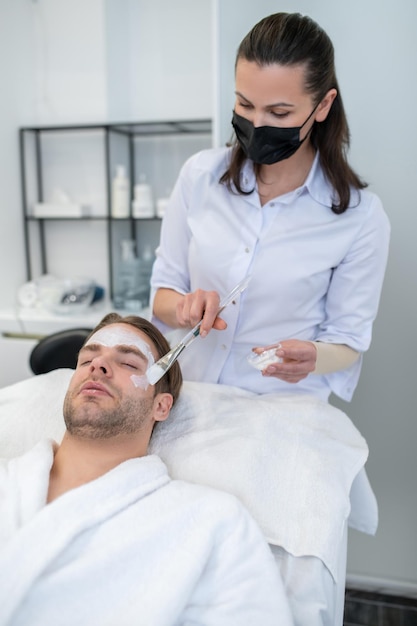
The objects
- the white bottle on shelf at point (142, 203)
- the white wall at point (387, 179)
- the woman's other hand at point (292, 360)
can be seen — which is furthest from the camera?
the white bottle on shelf at point (142, 203)

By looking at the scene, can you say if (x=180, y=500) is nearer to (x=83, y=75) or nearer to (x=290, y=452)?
(x=290, y=452)

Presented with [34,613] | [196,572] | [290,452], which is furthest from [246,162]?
[34,613]

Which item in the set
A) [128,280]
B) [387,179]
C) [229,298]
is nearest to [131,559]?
[229,298]

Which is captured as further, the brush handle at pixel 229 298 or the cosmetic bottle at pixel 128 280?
the cosmetic bottle at pixel 128 280

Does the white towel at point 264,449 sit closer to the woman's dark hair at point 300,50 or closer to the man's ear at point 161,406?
the man's ear at point 161,406

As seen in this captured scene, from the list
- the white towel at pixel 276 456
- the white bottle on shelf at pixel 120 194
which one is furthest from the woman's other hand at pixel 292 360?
the white bottle on shelf at pixel 120 194

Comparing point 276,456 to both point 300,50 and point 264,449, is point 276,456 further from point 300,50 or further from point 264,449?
point 300,50

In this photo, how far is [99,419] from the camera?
41.1 inches

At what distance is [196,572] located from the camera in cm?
83

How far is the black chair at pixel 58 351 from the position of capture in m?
1.51

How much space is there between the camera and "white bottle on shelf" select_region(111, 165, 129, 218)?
2.40 meters

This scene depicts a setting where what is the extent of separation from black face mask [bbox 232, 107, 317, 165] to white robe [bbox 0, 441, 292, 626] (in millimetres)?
635

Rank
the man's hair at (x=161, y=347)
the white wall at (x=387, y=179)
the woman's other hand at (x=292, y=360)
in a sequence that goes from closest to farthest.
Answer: the woman's other hand at (x=292, y=360) < the man's hair at (x=161, y=347) < the white wall at (x=387, y=179)

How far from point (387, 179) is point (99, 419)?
95 cm
